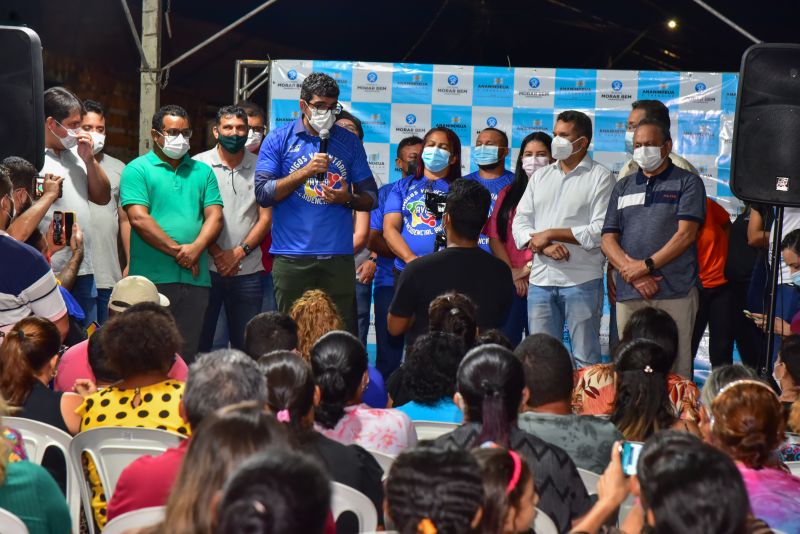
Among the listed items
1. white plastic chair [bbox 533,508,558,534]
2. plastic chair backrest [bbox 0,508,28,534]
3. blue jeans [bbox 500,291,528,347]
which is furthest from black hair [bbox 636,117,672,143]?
plastic chair backrest [bbox 0,508,28,534]

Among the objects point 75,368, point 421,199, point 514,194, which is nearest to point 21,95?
point 75,368

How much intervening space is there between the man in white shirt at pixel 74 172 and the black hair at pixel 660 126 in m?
3.20

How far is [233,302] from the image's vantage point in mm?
6184

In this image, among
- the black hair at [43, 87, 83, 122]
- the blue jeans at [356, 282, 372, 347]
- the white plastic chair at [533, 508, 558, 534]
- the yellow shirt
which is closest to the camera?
the white plastic chair at [533, 508, 558, 534]

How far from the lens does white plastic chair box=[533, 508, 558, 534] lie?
7.86ft

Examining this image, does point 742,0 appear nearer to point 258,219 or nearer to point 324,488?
point 258,219

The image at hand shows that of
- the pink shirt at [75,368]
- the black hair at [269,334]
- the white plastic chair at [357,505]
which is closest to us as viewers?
the white plastic chair at [357,505]

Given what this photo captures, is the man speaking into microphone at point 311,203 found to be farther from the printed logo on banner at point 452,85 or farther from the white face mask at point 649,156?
the printed logo on banner at point 452,85

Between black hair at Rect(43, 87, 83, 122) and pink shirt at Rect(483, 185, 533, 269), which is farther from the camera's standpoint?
pink shirt at Rect(483, 185, 533, 269)

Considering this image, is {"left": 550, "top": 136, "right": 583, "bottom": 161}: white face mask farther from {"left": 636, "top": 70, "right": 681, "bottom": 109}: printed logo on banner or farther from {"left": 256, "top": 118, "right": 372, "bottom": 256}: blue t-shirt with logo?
{"left": 636, "top": 70, "right": 681, "bottom": 109}: printed logo on banner

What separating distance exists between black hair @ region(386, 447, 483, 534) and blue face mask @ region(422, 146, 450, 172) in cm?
450

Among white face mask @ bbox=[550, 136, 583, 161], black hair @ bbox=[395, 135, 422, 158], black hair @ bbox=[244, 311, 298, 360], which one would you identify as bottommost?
black hair @ bbox=[244, 311, 298, 360]

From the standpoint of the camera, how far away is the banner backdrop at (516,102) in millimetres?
7457

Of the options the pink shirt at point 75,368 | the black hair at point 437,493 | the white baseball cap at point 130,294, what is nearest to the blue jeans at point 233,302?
the white baseball cap at point 130,294
